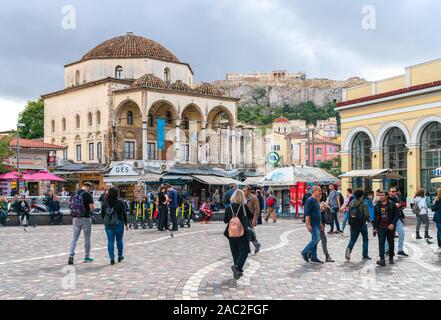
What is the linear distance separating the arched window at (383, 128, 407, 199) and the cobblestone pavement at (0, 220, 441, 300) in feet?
67.9

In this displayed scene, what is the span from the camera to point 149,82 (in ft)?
167

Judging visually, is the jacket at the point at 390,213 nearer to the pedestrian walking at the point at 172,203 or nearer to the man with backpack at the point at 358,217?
the man with backpack at the point at 358,217

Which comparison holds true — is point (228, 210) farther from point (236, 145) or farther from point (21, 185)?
point (236, 145)

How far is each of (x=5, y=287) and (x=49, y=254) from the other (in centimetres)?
488

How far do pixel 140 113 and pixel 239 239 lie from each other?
43.9 metres

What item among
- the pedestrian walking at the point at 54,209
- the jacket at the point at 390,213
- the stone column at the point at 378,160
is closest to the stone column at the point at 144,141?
the stone column at the point at 378,160

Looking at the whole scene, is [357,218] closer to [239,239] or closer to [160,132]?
[239,239]

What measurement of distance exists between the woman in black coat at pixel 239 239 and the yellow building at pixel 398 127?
981 inches

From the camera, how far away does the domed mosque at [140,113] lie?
52375mm

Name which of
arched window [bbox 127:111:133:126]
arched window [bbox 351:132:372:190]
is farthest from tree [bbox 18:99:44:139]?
arched window [bbox 351:132:372:190]

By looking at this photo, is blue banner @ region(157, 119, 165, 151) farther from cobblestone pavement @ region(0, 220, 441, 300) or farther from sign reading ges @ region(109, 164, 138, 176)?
cobblestone pavement @ region(0, 220, 441, 300)

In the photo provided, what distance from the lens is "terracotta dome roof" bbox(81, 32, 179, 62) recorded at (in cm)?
5544

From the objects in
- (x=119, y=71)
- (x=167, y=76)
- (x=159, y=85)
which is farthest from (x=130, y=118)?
(x=167, y=76)
